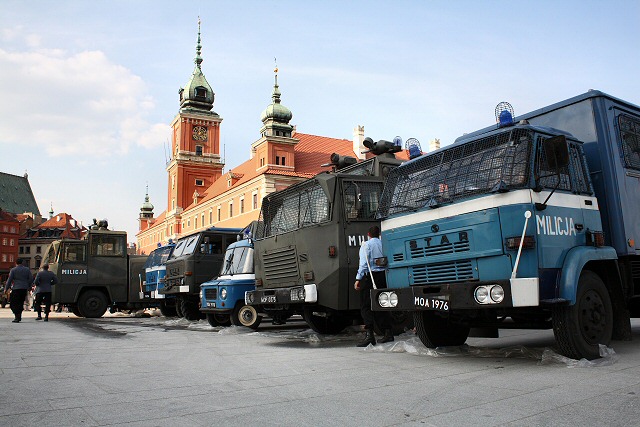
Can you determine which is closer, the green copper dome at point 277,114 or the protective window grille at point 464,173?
the protective window grille at point 464,173

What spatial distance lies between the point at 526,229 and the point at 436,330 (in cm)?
234

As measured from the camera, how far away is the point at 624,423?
3758mm

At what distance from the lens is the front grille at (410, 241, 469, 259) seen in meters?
6.20

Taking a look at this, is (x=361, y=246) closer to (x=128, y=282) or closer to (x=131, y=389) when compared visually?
(x=131, y=389)

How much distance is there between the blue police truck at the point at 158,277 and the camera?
18.0m

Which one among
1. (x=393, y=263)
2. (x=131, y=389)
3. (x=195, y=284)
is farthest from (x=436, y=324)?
(x=195, y=284)

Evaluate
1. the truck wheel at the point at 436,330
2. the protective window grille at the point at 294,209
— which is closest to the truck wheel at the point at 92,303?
the protective window grille at the point at 294,209

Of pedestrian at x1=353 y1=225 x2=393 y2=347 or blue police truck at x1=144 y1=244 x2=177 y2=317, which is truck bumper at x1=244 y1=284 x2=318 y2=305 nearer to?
pedestrian at x1=353 y1=225 x2=393 y2=347

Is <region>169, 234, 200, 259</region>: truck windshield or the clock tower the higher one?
the clock tower

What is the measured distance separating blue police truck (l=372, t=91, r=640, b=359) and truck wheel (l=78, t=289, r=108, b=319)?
15644 mm

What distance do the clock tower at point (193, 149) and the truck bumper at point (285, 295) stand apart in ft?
230

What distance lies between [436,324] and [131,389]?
4.16 meters

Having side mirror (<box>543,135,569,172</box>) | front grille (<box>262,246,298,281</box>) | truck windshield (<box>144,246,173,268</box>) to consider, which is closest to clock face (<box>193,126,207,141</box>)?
truck windshield (<box>144,246,173,268</box>)

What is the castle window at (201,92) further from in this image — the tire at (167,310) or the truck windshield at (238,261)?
the truck windshield at (238,261)
